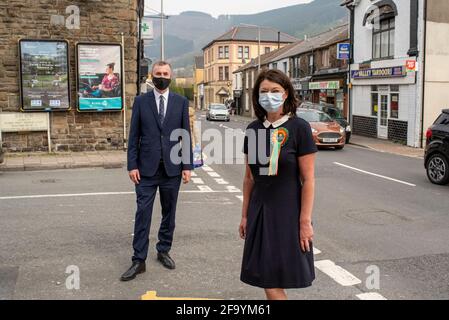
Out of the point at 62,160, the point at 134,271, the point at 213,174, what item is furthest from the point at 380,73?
the point at 134,271

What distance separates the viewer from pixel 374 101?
26.0m

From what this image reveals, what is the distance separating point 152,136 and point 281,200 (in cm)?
210

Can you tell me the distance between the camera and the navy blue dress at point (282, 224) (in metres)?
3.44

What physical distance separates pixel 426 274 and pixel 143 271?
281 cm

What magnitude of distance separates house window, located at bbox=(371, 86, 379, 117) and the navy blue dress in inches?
919

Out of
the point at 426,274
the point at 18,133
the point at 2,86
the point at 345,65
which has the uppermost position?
the point at 345,65

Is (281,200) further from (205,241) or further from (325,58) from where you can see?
(325,58)

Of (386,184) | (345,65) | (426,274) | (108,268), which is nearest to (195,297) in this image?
(108,268)

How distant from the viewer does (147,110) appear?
5184 millimetres

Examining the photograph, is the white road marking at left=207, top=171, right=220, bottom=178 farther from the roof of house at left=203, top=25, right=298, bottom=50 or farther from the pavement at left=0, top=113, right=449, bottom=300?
the roof of house at left=203, top=25, right=298, bottom=50

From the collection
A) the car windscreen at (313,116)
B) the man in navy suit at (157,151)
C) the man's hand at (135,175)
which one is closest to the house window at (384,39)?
the car windscreen at (313,116)

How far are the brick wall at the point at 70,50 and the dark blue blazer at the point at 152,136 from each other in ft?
39.3

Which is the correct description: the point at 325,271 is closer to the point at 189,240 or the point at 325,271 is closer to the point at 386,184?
the point at 189,240

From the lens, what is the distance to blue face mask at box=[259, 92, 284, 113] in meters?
3.47
